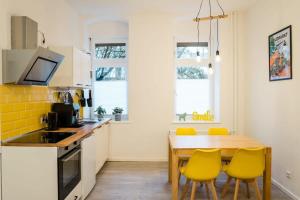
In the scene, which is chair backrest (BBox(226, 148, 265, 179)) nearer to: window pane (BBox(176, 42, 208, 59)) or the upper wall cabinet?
the upper wall cabinet

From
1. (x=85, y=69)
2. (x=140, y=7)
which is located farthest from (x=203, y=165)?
(x=140, y=7)

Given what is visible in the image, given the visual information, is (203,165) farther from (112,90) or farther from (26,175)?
(112,90)

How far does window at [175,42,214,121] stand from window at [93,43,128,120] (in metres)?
1.19

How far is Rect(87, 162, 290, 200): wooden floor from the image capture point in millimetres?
3567

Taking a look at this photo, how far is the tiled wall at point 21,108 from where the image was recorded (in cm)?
273

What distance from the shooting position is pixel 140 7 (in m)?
4.95

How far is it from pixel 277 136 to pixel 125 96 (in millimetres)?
3191

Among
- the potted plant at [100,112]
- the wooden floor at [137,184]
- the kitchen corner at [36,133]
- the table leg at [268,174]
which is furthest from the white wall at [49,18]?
the table leg at [268,174]

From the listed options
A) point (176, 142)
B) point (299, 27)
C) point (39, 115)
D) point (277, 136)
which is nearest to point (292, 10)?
point (299, 27)

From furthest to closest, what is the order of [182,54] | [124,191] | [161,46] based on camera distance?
[182,54] → [161,46] → [124,191]

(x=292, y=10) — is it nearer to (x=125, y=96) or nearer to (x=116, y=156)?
(x=125, y=96)

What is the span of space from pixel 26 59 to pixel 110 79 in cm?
325

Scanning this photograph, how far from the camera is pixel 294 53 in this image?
3453 mm

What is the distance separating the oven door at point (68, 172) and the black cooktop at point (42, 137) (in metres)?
0.24
